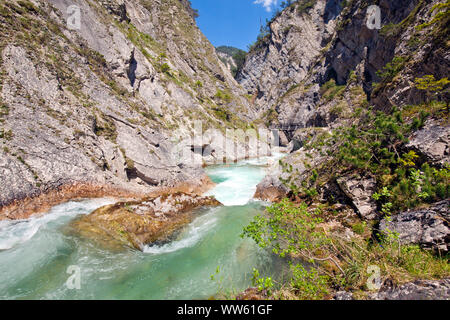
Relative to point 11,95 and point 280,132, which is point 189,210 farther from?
point 280,132

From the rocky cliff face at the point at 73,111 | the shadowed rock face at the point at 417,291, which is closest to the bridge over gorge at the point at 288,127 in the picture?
the rocky cliff face at the point at 73,111

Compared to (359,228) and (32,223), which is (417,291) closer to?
(359,228)

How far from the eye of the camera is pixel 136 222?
847cm

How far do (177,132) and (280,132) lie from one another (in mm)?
33315

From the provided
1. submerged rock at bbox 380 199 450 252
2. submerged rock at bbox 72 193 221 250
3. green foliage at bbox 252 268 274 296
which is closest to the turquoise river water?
submerged rock at bbox 72 193 221 250

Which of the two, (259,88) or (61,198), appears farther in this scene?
(259,88)

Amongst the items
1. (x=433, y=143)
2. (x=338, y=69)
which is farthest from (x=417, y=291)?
(x=338, y=69)

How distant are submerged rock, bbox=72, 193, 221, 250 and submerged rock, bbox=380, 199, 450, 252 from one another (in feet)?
26.9

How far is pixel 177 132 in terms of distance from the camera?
92.1ft

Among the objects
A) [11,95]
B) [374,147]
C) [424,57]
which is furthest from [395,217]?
[11,95]

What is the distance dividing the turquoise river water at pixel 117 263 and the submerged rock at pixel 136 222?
0.45 m

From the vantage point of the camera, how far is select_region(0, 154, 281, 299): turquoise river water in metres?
5.60

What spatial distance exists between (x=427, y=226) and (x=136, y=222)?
31.8 feet

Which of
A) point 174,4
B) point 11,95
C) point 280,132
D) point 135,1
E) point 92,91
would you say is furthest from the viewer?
point 174,4
